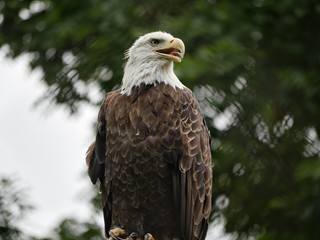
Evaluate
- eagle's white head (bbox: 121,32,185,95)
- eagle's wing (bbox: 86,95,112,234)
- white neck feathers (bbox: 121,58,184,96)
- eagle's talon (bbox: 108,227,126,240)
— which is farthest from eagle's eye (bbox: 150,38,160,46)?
eagle's talon (bbox: 108,227,126,240)

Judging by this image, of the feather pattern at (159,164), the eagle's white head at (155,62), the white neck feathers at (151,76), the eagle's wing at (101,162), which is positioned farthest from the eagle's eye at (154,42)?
the eagle's wing at (101,162)

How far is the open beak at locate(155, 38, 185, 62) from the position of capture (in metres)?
8.37

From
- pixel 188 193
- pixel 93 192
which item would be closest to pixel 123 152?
pixel 188 193

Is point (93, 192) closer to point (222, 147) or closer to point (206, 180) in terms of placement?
point (222, 147)

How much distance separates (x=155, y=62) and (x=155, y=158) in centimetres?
76

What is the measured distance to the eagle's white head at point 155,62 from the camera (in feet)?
27.6

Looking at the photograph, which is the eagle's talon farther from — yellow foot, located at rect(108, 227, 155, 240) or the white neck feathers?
the white neck feathers

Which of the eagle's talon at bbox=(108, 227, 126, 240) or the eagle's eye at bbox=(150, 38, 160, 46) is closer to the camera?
the eagle's talon at bbox=(108, 227, 126, 240)

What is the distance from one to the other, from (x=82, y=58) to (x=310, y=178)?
2.40 metres

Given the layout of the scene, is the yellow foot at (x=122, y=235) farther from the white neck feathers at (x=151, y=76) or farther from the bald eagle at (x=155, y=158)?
the white neck feathers at (x=151, y=76)

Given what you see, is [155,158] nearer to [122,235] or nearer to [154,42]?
[122,235]

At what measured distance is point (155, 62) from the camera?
849 centimetres

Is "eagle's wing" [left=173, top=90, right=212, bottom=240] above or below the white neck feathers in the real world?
below

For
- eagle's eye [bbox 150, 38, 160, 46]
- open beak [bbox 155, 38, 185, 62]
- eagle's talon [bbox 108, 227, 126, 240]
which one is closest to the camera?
eagle's talon [bbox 108, 227, 126, 240]
